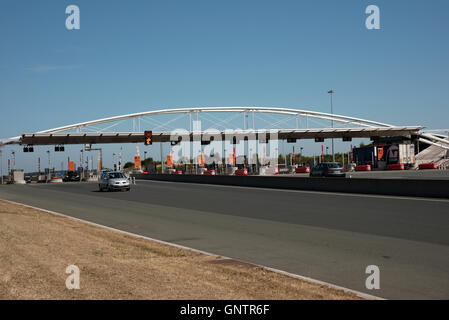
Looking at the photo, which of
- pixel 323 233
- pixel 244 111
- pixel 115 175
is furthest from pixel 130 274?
pixel 244 111

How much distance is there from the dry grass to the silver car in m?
24.2

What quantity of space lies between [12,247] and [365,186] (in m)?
21.3

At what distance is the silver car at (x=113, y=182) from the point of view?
35.2m

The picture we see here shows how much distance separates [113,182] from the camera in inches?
1387

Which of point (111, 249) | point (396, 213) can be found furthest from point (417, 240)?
point (111, 249)

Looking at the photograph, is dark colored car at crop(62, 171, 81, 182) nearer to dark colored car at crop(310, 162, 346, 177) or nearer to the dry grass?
dark colored car at crop(310, 162, 346, 177)

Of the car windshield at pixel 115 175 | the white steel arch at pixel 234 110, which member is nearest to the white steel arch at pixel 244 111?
the white steel arch at pixel 234 110

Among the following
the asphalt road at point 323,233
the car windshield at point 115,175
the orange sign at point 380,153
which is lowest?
the asphalt road at point 323,233

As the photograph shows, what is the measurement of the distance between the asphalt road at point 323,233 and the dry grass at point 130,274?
1.09 meters

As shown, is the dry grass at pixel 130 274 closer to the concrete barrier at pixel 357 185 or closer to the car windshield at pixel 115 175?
the concrete barrier at pixel 357 185

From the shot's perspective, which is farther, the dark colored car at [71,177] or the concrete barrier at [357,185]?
the dark colored car at [71,177]

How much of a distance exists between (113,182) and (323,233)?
2484 centimetres

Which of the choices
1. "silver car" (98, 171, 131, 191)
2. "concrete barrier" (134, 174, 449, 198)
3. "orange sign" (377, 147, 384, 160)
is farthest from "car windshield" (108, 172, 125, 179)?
"orange sign" (377, 147, 384, 160)
